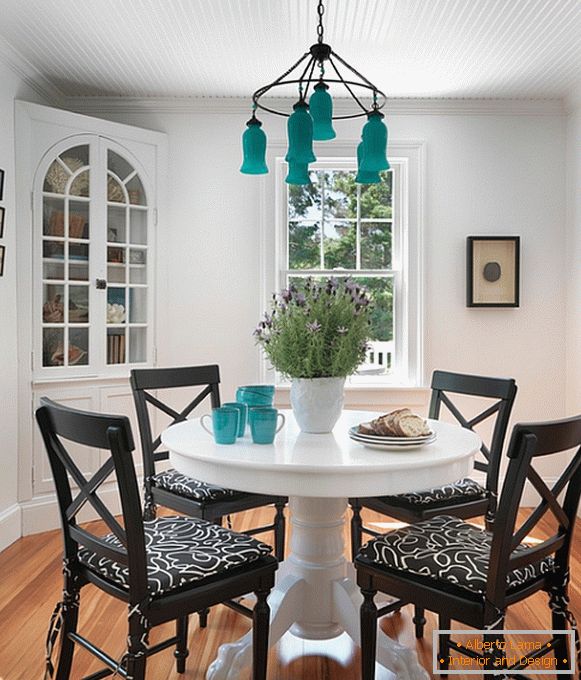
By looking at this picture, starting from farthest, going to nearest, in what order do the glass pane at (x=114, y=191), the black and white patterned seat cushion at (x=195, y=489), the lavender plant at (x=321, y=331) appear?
the glass pane at (x=114, y=191) → the black and white patterned seat cushion at (x=195, y=489) → the lavender plant at (x=321, y=331)

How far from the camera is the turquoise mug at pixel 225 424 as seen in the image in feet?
6.55

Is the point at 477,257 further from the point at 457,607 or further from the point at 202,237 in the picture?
the point at 457,607

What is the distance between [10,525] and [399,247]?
2917 millimetres

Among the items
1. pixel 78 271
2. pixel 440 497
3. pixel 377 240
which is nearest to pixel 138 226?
pixel 78 271

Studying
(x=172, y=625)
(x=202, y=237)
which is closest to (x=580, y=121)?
(x=202, y=237)

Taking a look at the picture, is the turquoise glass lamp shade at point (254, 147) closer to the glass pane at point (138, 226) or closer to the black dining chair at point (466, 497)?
the black dining chair at point (466, 497)

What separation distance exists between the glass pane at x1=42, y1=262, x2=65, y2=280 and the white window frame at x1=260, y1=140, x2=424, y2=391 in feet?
4.14

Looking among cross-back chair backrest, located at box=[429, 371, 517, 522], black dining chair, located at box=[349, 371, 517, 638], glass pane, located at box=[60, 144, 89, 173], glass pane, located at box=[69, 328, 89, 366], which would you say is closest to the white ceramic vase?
black dining chair, located at box=[349, 371, 517, 638]

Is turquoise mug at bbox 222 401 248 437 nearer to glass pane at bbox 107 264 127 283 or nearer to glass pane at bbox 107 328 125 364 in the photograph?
glass pane at bbox 107 328 125 364

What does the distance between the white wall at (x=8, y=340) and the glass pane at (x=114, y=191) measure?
60 centimetres

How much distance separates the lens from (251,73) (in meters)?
3.72

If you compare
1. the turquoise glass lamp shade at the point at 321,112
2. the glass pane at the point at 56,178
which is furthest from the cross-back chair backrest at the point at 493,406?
the glass pane at the point at 56,178

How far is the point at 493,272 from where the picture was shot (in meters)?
4.13

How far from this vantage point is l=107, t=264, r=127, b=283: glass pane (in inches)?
155
